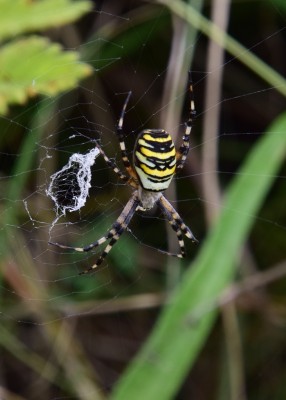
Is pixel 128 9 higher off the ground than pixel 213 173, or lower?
higher

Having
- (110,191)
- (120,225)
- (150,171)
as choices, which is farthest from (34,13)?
(110,191)

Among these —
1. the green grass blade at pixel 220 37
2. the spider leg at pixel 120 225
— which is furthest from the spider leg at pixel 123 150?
the green grass blade at pixel 220 37

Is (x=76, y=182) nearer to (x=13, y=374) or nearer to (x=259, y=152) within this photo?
(x=259, y=152)

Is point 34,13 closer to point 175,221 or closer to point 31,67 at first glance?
point 31,67

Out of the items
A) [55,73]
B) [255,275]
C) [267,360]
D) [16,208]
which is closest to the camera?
[55,73]

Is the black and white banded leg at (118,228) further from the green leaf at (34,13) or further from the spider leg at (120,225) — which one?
the green leaf at (34,13)

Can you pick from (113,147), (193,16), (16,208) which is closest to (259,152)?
(193,16)
